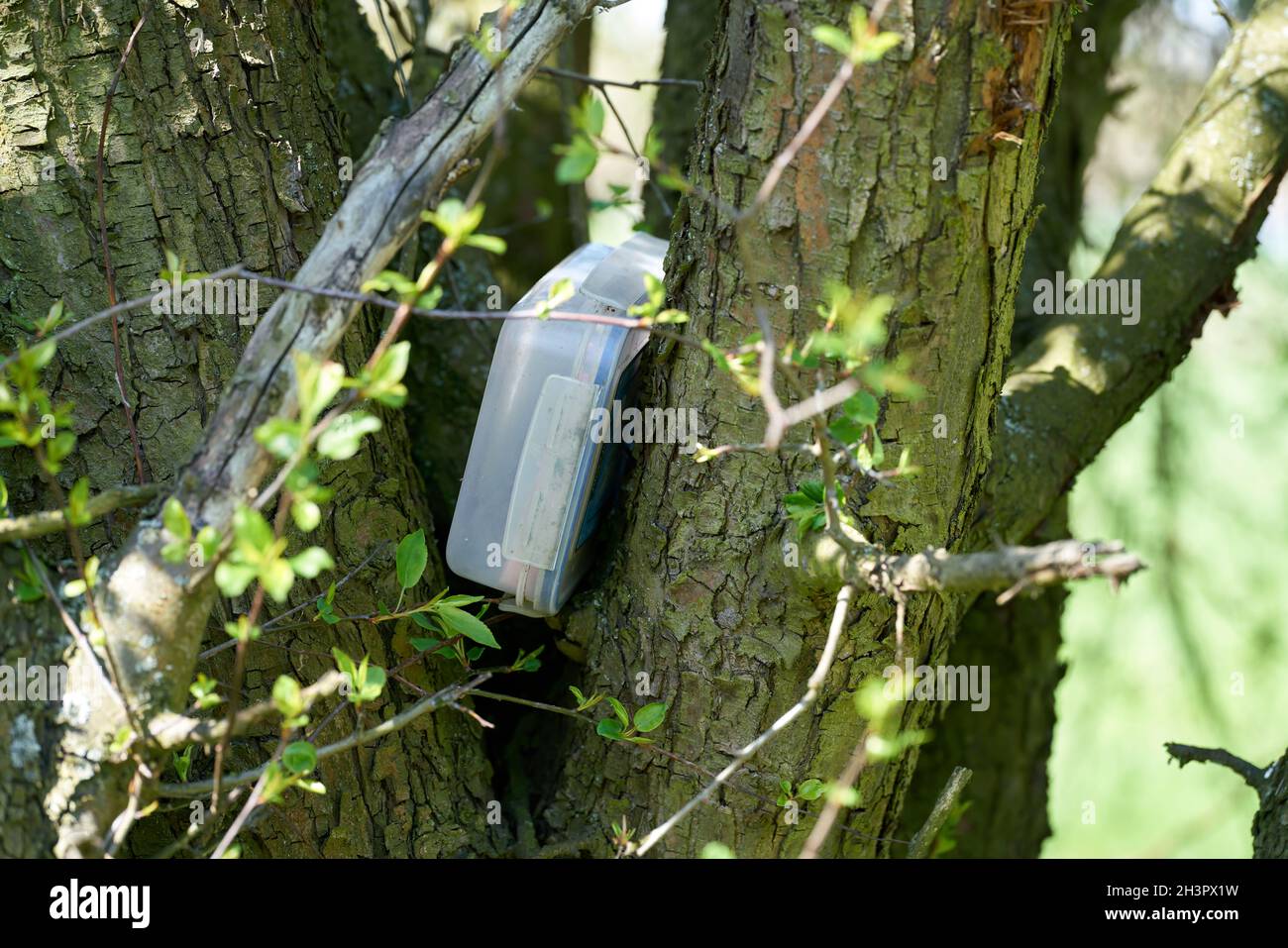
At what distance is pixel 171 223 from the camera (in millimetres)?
1607

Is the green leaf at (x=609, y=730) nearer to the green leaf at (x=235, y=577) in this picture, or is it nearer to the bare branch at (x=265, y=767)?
the bare branch at (x=265, y=767)

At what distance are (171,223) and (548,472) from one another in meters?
0.67

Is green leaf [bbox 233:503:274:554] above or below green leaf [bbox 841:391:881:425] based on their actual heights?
below

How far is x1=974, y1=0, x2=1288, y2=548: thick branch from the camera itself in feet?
7.37

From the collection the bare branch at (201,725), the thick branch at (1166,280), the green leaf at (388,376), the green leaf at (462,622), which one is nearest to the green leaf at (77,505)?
the bare branch at (201,725)

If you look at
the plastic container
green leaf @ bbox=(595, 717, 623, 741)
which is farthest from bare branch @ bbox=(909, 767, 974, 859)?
the plastic container

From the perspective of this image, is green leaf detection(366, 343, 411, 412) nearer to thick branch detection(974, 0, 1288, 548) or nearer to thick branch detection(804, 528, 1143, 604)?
thick branch detection(804, 528, 1143, 604)

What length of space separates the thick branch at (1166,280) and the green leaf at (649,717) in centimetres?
91

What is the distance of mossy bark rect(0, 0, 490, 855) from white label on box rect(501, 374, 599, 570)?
0.92 ft

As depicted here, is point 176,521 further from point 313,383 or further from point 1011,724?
point 1011,724

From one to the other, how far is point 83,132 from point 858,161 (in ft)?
3.67

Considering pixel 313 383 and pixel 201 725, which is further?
pixel 201 725

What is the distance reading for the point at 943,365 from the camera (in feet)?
5.08

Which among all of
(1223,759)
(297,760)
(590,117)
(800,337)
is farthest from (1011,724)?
(590,117)
